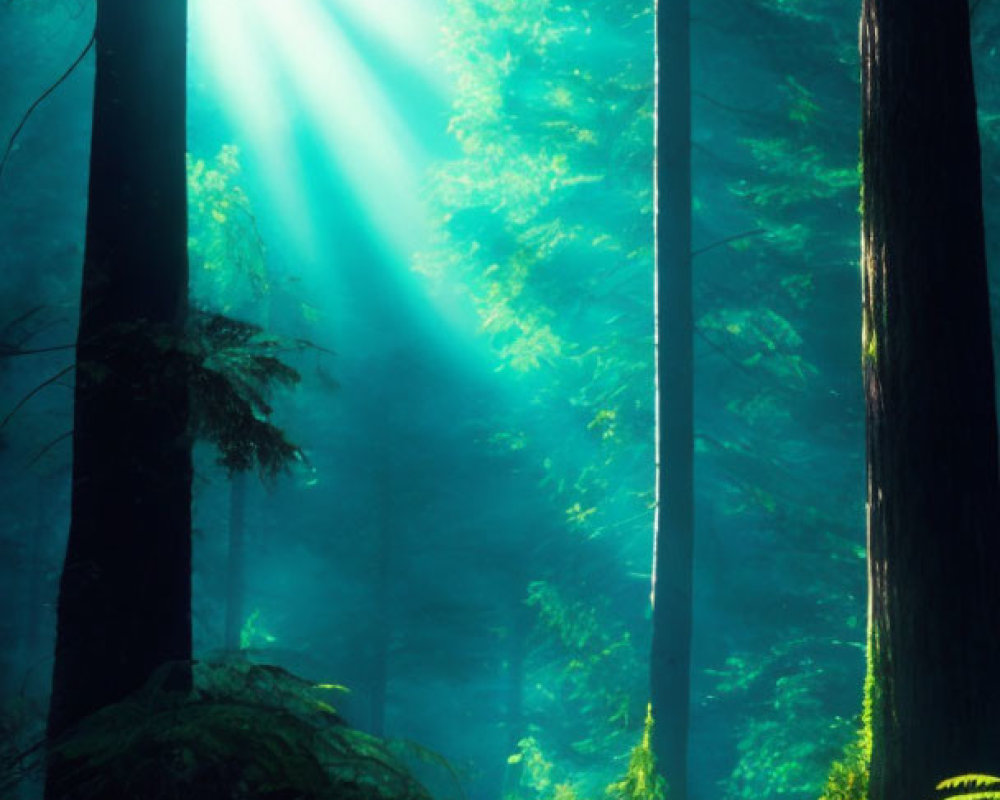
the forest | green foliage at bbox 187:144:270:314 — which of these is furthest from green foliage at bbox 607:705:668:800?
green foliage at bbox 187:144:270:314

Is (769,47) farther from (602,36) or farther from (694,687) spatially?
(694,687)

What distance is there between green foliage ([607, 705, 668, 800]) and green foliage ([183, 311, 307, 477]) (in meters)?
8.35

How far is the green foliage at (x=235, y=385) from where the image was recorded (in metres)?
4.57

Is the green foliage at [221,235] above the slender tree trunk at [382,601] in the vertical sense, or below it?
above

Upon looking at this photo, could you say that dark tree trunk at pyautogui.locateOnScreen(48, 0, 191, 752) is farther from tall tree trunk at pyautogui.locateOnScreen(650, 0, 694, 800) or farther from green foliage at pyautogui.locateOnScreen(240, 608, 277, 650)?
green foliage at pyautogui.locateOnScreen(240, 608, 277, 650)

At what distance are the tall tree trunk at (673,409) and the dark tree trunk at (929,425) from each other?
6.47 metres

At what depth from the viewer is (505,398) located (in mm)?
28172

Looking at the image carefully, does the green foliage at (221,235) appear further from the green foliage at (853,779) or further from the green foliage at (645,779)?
the green foliage at (853,779)

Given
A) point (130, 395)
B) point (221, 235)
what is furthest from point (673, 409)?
point (221, 235)

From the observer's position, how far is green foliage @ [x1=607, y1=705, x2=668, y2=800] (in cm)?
1151

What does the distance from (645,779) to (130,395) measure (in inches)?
359

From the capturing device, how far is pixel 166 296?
482 cm

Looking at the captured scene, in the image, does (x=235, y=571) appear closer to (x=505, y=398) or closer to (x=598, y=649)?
(x=505, y=398)

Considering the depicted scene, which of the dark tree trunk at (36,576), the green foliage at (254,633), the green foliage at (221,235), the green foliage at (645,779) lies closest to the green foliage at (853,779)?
the green foliage at (645,779)
